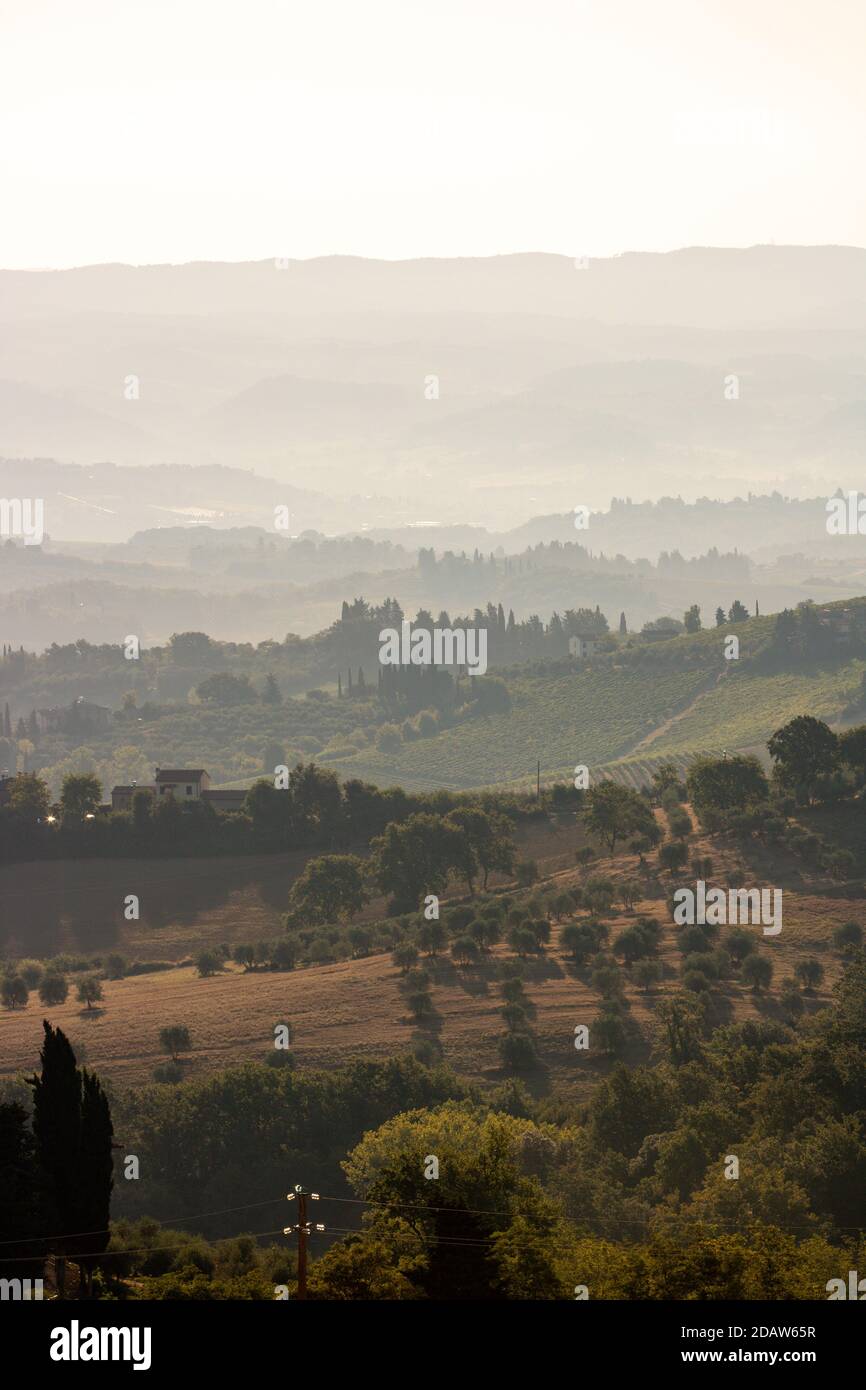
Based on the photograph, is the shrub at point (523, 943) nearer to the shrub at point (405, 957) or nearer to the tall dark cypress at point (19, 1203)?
the shrub at point (405, 957)

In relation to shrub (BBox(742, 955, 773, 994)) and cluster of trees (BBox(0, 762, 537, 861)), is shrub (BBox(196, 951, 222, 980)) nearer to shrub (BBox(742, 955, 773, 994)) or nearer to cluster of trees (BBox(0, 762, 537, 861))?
cluster of trees (BBox(0, 762, 537, 861))

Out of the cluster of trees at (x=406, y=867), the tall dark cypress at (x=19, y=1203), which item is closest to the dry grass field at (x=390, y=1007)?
the cluster of trees at (x=406, y=867)

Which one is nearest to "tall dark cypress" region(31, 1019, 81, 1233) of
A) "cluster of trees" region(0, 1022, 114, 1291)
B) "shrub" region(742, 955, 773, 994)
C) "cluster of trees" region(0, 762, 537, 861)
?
"cluster of trees" region(0, 1022, 114, 1291)

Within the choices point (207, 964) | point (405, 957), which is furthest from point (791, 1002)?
point (207, 964)

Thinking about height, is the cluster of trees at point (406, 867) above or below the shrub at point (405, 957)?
above

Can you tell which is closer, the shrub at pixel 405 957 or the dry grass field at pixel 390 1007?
the dry grass field at pixel 390 1007

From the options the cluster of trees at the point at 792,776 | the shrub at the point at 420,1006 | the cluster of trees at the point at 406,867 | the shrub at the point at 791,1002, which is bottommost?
the shrub at the point at 420,1006

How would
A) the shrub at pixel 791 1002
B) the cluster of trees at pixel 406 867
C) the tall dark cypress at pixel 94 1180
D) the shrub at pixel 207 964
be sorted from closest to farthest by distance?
the tall dark cypress at pixel 94 1180
the shrub at pixel 791 1002
the shrub at pixel 207 964
the cluster of trees at pixel 406 867
